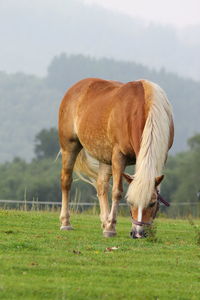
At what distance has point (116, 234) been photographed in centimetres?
1308

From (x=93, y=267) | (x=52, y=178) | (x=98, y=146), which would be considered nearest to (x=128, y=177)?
(x=98, y=146)

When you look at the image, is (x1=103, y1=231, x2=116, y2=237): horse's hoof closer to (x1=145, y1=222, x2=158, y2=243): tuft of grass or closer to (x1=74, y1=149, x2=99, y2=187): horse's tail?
(x1=145, y1=222, x2=158, y2=243): tuft of grass

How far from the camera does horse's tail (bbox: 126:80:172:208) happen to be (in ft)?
38.3

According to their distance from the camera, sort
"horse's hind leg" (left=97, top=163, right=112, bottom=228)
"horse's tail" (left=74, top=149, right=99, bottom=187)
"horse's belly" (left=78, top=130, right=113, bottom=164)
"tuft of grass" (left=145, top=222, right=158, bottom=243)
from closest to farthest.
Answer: "tuft of grass" (left=145, top=222, right=158, bottom=243) → "horse's belly" (left=78, top=130, right=113, bottom=164) → "horse's hind leg" (left=97, top=163, right=112, bottom=228) → "horse's tail" (left=74, top=149, right=99, bottom=187)

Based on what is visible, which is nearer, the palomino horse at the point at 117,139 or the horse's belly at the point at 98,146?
the palomino horse at the point at 117,139

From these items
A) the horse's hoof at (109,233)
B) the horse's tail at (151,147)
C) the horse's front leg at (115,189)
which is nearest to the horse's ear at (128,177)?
the horse's tail at (151,147)

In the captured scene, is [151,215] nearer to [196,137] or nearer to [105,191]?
[105,191]

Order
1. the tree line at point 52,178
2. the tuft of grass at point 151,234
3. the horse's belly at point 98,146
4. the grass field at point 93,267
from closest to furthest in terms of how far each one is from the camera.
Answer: the grass field at point 93,267, the tuft of grass at point 151,234, the horse's belly at point 98,146, the tree line at point 52,178

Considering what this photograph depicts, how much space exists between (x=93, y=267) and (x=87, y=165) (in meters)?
6.70

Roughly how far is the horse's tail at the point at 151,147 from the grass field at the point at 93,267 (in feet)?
2.30

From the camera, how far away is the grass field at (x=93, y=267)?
7.73 metres

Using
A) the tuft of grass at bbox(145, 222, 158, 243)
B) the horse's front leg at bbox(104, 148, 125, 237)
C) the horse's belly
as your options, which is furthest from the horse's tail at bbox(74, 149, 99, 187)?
the tuft of grass at bbox(145, 222, 158, 243)

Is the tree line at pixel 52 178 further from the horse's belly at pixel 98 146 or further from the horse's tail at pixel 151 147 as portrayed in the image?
the horse's tail at pixel 151 147

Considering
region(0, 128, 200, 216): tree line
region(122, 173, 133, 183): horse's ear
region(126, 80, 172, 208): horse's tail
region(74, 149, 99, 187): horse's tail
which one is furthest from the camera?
region(0, 128, 200, 216): tree line
